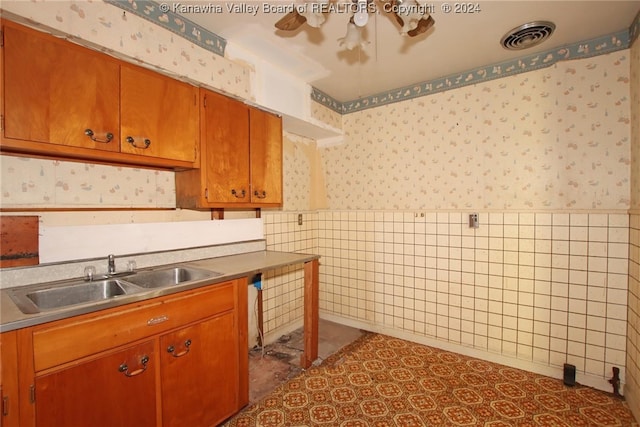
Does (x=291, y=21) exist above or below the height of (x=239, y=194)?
above

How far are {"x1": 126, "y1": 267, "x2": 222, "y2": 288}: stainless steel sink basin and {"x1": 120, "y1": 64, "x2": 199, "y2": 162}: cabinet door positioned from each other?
2.29 feet

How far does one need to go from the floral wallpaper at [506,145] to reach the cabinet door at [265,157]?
3.43ft

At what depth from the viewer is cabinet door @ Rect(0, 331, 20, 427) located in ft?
3.27

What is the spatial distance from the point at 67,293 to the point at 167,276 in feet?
1.63

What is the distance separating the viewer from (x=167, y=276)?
74.2 inches

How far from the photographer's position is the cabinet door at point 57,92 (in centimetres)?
120

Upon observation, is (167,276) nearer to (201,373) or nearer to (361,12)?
(201,373)

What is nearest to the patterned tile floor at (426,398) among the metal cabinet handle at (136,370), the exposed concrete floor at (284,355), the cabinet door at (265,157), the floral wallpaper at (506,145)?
the exposed concrete floor at (284,355)

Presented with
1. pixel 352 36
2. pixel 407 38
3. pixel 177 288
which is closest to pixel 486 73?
pixel 407 38

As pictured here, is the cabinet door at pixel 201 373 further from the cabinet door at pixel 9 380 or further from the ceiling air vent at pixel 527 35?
the ceiling air vent at pixel 527 35

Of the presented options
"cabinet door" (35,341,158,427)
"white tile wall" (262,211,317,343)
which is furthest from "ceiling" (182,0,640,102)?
"cabinet door" (35,341,158,427)

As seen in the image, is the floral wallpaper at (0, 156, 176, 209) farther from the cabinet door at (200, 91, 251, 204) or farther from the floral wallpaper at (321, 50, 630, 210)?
the floral wallpaper at (321, 50, 630, 210)

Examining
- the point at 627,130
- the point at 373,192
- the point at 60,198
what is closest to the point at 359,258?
the point at 373,192

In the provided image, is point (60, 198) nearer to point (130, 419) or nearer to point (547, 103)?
point (130, 419)
